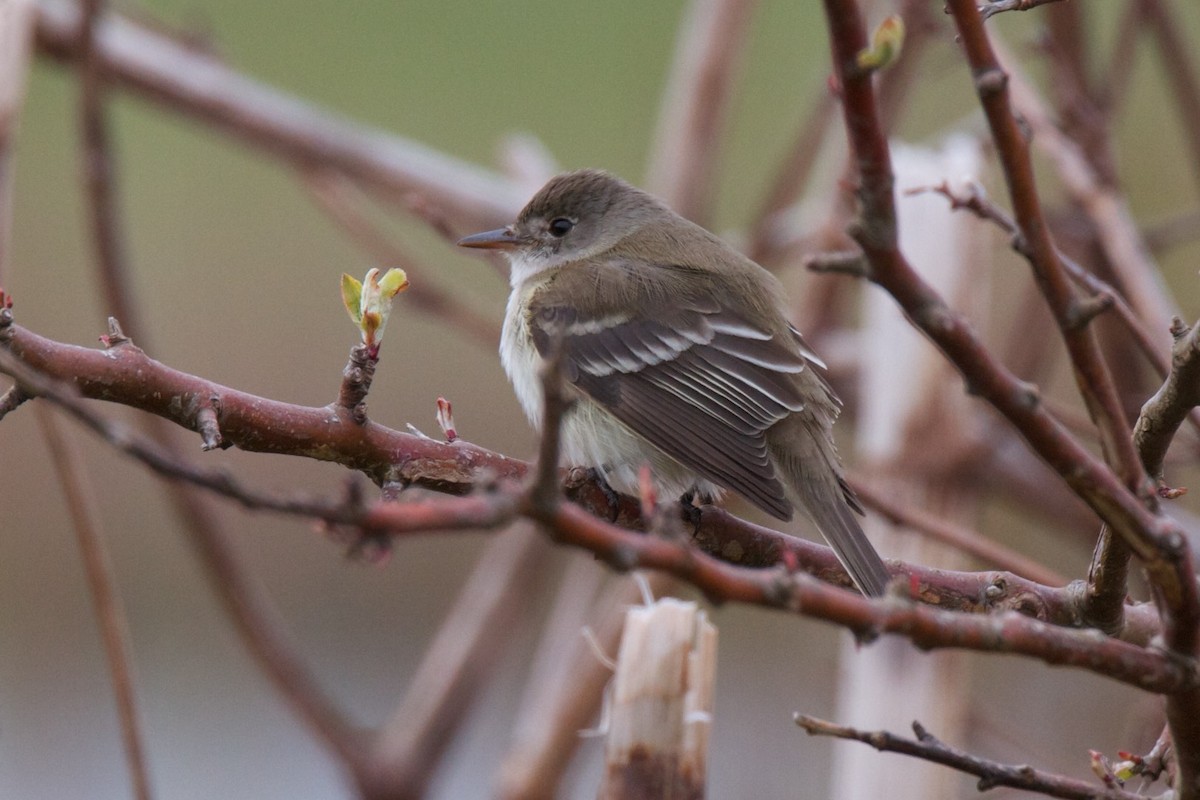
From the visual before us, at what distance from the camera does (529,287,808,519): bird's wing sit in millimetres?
2980

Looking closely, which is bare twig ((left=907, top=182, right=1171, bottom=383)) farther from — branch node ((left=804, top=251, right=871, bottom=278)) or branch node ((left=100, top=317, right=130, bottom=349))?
branch node ((left=100, top=317, right=130, bottom=349))

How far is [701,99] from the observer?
14.2ft

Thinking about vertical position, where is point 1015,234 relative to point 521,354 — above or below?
below

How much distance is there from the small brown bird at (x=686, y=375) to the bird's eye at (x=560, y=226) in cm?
25

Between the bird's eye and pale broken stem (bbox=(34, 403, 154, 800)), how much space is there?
5.87 ft

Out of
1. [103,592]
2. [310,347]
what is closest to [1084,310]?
[103,592]

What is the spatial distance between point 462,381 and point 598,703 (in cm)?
353

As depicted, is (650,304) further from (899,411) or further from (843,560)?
(843,560)

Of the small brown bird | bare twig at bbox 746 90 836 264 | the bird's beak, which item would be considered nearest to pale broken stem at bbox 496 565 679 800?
the small brown bird

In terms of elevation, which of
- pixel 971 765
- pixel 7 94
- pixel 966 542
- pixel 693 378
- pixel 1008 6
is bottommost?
pixel 971 765

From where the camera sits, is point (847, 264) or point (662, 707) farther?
point (662, 707)

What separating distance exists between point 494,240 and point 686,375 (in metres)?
1.01

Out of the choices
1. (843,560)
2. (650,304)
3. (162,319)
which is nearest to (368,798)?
(650,304)

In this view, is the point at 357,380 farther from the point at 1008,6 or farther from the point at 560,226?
the point at 560,226
